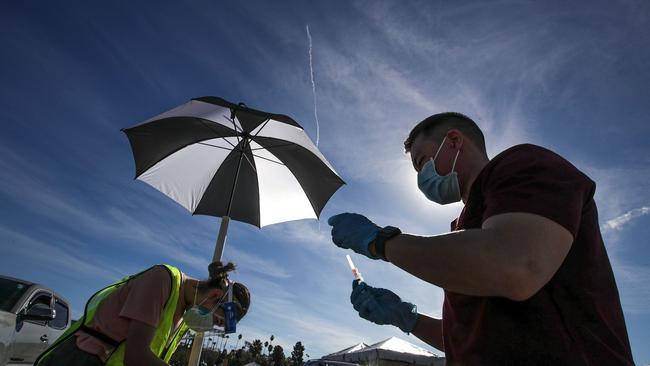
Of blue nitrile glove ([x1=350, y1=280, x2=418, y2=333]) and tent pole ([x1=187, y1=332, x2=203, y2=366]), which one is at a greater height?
blue nitrile glove ([x1=350, y1=280, x2=418, y2=333])

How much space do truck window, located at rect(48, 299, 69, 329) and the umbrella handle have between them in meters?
3.58

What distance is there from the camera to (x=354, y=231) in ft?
4.67

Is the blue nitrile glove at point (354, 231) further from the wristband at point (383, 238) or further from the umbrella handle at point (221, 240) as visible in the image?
the umbrella handle at point (221, 240)

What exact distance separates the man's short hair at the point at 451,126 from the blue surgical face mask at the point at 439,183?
0.34ft

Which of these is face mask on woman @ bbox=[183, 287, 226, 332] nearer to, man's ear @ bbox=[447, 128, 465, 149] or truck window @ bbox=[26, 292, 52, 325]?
man's ear @ bbox=[447, 128, 465, 149]

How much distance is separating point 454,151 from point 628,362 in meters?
0.98

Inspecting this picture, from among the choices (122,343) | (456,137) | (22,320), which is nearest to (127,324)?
(122,343)

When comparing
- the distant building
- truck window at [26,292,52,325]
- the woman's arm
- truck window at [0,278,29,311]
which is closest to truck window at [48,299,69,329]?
truck window at [26,292,52,325]

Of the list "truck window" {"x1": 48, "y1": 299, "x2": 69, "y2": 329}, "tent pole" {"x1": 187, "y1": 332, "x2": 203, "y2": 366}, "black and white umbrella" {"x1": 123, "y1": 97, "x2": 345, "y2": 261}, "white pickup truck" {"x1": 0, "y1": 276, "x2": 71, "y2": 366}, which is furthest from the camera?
"truck window" {"x1": 48, "y1": 299, "x2": 69, "y2": 329}

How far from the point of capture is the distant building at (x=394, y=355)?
46.9ft

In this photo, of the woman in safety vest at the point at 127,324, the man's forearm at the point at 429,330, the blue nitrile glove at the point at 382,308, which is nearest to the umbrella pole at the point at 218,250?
the woman in safety vest at the point at 127,324

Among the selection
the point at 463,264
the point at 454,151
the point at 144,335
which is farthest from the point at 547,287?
the point at 144,335

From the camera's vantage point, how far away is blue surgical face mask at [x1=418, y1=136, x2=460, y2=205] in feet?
5.58

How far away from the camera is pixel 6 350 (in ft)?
13.8
